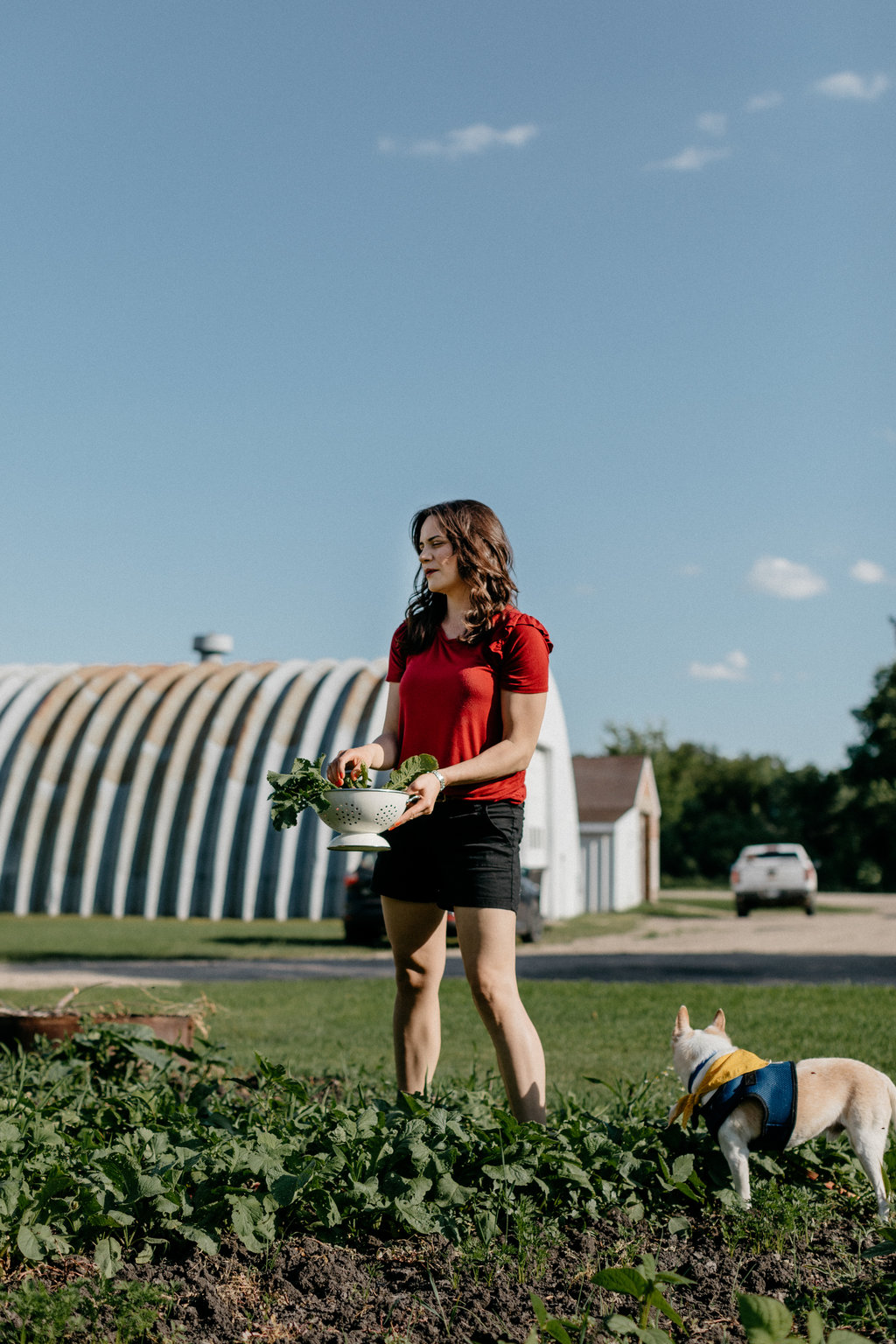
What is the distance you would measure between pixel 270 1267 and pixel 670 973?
10041mm

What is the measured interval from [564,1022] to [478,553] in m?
5.12

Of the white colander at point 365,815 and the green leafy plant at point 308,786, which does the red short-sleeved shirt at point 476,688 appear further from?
the white colander at point 365,815

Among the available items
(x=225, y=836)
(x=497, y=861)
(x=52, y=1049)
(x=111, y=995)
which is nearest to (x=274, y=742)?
(x=225, y=836)

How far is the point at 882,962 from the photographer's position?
13.5m

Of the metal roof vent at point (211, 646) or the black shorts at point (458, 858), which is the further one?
the metal roof vent at point (211, 646)

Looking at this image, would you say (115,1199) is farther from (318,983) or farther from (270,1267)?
(318,983)

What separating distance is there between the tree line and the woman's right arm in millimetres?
46437

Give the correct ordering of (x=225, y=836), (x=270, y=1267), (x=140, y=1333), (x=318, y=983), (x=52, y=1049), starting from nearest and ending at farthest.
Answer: (x=140, y=1333)
(x=270, y=1267)
(x=52, y=1049)
(x=318, y=983)
(x=225, y=836)

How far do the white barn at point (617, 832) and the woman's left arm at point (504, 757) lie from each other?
2825cm

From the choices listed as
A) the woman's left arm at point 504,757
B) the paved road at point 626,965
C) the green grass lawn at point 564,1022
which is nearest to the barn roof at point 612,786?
the paved road at point 626,965

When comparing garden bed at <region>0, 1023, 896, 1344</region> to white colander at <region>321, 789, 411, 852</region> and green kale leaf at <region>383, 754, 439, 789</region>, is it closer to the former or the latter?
white colander at <region>321, 789, 411, 852</region>

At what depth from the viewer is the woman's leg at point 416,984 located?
3633 millimetres

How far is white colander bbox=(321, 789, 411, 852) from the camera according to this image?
321cm

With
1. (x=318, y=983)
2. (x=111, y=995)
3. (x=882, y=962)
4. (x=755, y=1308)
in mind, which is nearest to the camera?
(x=755, y=1308)
